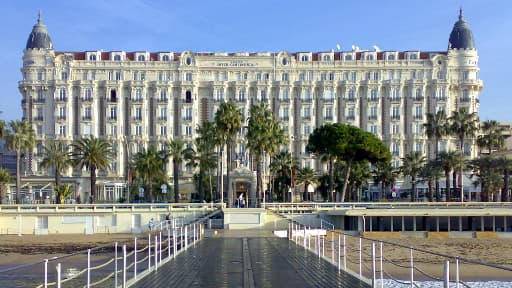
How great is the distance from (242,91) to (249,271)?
90829mm

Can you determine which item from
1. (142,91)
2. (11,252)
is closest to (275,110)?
(142,91)

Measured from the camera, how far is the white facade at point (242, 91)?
109625 mm

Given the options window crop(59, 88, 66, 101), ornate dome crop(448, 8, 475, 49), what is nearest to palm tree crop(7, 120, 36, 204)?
window crop(59, 88, 66, 101)

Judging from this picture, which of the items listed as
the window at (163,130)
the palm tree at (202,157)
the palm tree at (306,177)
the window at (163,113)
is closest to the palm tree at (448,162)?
the palm tree at (306,177)

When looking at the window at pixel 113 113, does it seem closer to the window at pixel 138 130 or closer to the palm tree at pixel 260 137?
the window at pixel 138 130

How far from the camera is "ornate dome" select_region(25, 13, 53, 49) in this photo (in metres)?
111

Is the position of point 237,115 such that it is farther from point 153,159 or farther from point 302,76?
point 302,76

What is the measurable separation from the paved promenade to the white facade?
81.4 m

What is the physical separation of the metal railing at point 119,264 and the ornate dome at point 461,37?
257 feet

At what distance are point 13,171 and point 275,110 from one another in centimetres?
4507

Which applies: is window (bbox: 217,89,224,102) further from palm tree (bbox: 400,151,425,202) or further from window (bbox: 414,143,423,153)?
window (bbox: 414,143,423,153)

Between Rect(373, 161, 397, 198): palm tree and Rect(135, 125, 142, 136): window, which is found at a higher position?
Rect(135, 125, 142, 136): window

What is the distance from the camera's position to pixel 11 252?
4419 cm

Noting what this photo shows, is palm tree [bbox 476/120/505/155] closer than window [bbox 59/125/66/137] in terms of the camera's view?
Yes
